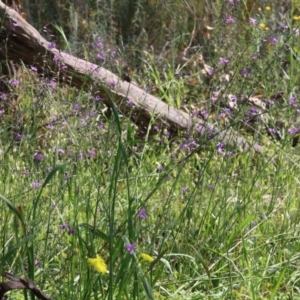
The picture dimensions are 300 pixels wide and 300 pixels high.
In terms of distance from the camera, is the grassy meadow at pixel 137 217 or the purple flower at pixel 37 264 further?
the purple flower at pixel 37 264

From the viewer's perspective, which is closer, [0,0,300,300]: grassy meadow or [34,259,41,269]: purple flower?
[0,0,300,300]: grassy meadow

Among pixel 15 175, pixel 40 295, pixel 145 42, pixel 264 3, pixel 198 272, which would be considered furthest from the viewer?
pixel 264 3

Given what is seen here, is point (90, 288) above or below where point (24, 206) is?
above

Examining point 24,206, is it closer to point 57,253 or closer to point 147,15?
point 57,253

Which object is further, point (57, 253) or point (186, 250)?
point (186, 250)

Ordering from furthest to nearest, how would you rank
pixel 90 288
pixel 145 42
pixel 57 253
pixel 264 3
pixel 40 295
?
pixel 264 3 → pixel 145 42 → pixel 57 253 → pixel 90 288 → pixel 40 295

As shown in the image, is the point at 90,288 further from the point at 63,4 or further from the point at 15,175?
the point at 63,4

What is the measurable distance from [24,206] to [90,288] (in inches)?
31.2

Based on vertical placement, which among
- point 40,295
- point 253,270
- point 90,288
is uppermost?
point 40,295

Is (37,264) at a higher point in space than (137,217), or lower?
lower

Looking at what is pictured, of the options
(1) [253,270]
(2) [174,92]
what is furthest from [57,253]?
(2) [174,92]

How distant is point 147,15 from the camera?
673 cm

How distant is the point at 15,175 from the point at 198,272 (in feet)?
3.37

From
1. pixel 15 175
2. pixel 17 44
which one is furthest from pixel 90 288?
pixel 17 44
